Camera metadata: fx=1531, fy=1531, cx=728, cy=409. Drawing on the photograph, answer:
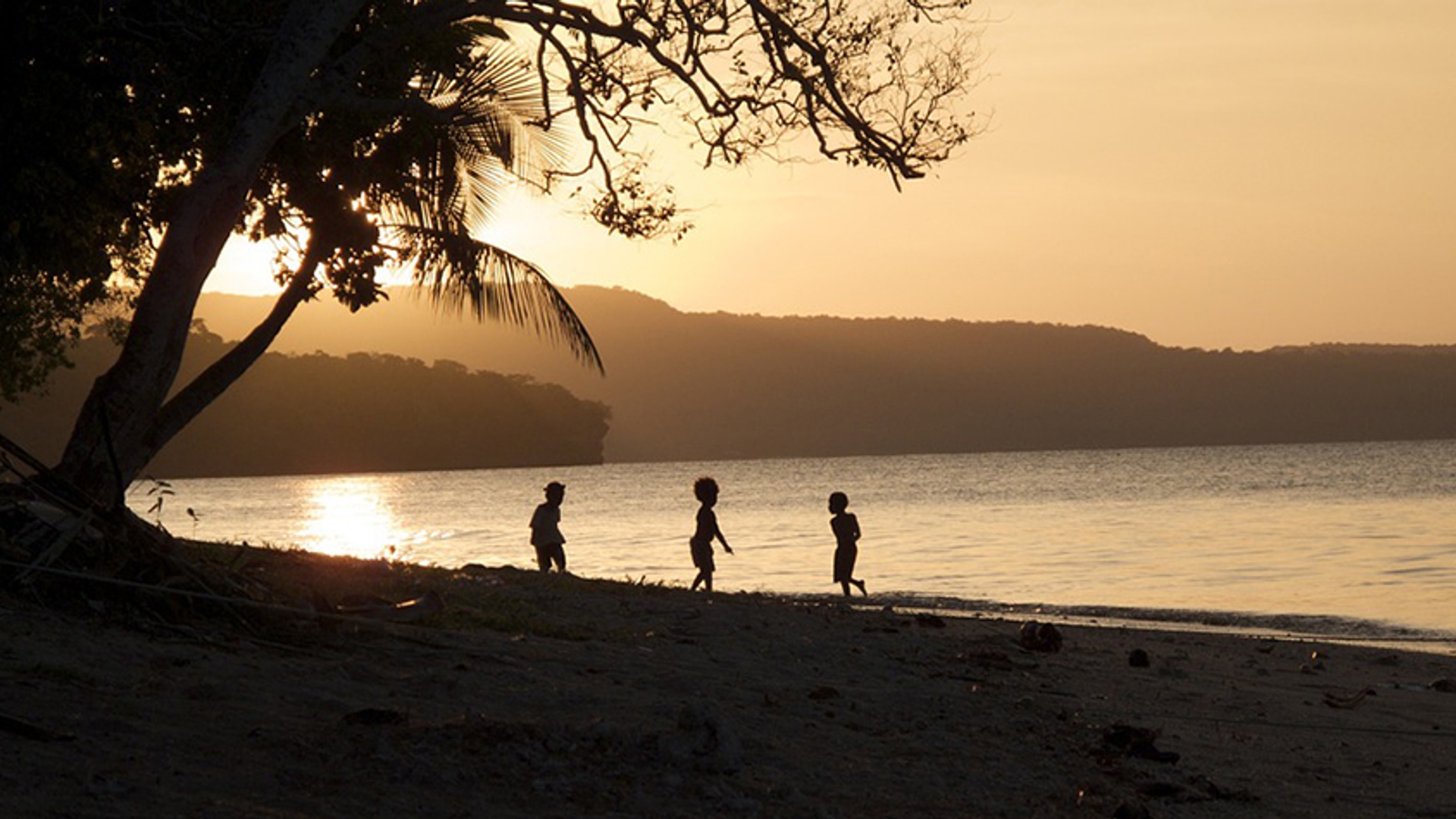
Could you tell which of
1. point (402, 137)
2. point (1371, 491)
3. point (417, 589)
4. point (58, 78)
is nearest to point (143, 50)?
point (58, 78)

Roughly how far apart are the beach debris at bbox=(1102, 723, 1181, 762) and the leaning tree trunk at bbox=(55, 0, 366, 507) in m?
6.73

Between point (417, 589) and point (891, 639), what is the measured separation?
3925 mm

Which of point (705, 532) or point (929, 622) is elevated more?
point (705, 532)

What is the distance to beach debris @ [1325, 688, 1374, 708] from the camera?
12.1 metres

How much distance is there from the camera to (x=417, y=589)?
40.8 feet

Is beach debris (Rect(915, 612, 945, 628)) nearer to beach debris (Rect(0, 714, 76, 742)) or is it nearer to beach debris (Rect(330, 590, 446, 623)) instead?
beach debris (Rect(330, 590, 446, 623))

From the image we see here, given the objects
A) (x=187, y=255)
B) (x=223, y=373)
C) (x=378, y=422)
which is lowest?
(x=223, y=373)

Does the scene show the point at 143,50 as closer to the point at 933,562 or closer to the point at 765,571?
the point at 765,571

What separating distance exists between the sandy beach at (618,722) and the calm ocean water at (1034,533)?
2714mm

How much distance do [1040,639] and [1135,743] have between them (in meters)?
4.80

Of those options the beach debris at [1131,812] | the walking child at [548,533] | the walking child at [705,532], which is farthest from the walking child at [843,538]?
the beach debris at [1131,812]

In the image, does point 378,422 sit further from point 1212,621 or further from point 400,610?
point 400,610

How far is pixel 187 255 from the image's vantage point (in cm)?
1055

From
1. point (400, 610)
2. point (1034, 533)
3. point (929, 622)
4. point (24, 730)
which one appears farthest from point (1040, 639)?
point (1034, 533)
